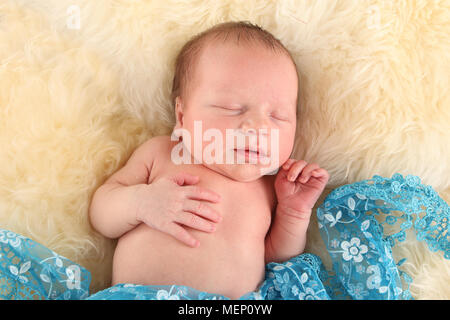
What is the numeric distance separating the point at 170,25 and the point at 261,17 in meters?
0.30

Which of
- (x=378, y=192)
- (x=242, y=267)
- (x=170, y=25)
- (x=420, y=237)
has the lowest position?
(x=242, y=267)

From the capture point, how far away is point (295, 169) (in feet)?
4.55

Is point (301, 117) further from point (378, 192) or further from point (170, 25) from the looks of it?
point (170, 25)

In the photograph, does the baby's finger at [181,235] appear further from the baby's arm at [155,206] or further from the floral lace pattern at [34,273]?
the floral lace pattern at [34,273]

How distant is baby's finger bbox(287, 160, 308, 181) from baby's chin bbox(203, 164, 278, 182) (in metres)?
0.05

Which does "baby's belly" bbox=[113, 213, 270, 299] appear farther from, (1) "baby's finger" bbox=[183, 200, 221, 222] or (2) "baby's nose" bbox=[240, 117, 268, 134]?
(2) "baby's nose" bbox=[240, 117, 268, 134]

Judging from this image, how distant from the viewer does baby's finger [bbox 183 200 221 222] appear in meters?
1.31

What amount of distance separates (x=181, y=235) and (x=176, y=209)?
76 mm

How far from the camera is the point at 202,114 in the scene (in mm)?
1370

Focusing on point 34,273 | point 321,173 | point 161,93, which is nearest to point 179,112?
point 161,93

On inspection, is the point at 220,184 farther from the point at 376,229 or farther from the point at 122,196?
the point at 376,229

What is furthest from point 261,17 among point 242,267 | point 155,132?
point 242,267

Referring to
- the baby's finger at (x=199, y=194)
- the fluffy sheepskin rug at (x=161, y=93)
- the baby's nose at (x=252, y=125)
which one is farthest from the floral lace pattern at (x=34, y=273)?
the baby's nose at (x=252, y=125)

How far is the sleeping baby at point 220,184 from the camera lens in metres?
1.28
